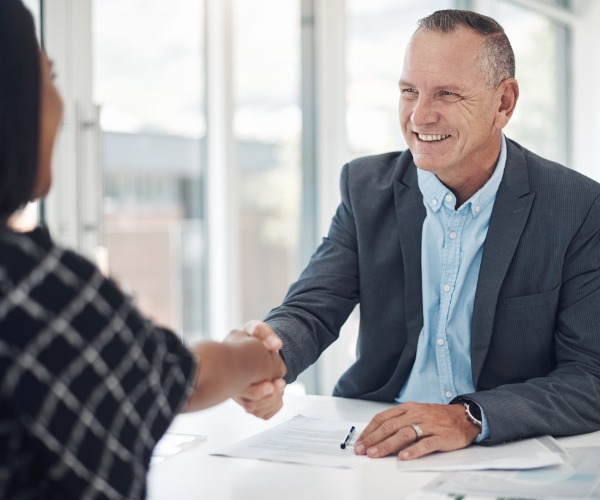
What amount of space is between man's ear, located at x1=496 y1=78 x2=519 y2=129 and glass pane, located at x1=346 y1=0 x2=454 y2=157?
2235 mm

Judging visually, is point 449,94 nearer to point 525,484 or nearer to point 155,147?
point 525,484

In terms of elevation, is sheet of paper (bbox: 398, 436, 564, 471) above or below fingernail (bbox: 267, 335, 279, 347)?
below

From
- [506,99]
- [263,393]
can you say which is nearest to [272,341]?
[263,393]

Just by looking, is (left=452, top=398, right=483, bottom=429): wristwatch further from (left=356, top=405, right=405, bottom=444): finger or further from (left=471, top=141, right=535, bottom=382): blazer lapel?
(left=471, top=141, right=535, bottom=382): blazer lapel

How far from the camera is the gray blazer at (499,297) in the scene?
1569 millimetres

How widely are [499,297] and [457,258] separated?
0.14 meters

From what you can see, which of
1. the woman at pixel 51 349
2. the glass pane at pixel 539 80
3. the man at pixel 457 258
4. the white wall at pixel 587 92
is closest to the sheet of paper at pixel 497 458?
the man at pixel 457 258

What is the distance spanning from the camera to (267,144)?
12.5 ft

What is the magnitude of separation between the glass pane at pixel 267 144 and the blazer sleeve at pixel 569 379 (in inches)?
81.1

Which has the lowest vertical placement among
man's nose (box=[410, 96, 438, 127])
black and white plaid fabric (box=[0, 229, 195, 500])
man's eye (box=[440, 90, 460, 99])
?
black and white plaid fabric (box=[0, 229, 195, 500])

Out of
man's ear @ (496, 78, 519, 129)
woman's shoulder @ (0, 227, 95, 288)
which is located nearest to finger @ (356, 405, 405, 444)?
woman's shoulder @ (0, 227, 95, 288)

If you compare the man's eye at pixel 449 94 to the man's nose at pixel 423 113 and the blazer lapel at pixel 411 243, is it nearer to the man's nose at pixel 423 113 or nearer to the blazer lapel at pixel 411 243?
the man's nose at pixel 423 113

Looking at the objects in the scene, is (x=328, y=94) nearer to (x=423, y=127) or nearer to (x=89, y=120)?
(x=89, y=120)

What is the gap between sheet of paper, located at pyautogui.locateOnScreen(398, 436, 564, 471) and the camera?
4.25 feet
